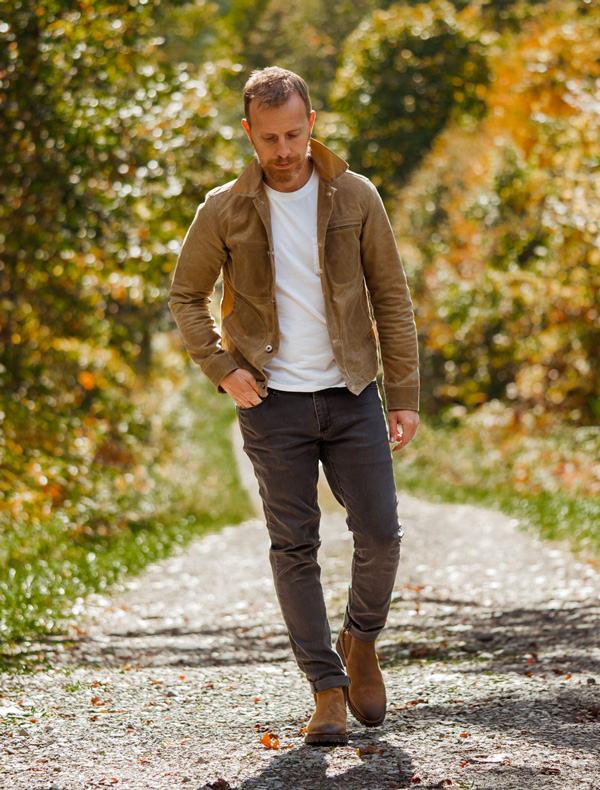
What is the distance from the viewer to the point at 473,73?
20750 millimetres

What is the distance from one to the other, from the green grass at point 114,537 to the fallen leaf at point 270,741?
5.11 ft

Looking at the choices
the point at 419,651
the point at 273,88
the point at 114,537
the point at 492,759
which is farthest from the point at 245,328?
the point at 114,537

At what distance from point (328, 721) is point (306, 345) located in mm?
1169

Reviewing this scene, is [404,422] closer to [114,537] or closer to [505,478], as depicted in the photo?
[114,537]

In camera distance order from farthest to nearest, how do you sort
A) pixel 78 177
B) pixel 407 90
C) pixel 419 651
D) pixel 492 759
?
pixel 407 90
pixel 78 177
pixel 419 651
pixel 492 759

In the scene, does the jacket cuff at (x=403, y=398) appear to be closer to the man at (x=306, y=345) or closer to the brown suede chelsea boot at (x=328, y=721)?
the man at (x=306, y=345)

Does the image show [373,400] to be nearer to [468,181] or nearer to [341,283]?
[341,283]

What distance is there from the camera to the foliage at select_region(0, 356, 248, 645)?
5.59m

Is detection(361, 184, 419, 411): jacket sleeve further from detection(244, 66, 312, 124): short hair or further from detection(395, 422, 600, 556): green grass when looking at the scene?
detection(395, 422, 600, 556): green grass

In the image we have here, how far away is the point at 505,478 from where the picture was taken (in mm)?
11242

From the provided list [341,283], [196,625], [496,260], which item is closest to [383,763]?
[341,283]

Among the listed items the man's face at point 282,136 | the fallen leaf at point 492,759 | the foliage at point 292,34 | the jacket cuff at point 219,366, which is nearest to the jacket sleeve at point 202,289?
the jacket cuff at point 219,366

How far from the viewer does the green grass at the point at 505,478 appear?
7719 mm

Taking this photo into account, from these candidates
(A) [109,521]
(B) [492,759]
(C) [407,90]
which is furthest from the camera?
(C) [407,90]
